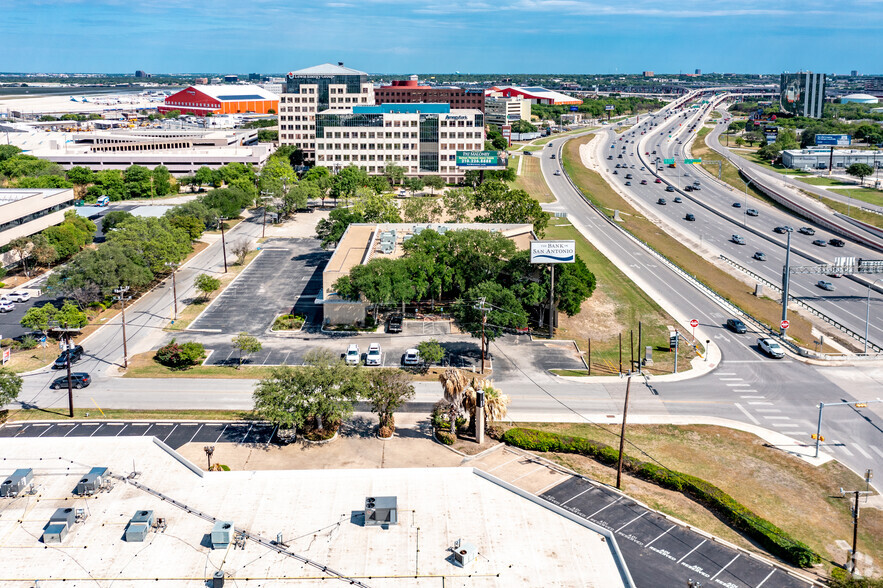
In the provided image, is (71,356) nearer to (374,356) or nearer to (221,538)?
(374,356)

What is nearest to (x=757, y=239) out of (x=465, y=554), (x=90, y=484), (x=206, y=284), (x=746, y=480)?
(x=746, y=480)

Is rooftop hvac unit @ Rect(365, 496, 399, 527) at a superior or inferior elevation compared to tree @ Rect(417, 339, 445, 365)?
inferior

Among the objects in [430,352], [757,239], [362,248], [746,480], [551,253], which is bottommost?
[746,480]

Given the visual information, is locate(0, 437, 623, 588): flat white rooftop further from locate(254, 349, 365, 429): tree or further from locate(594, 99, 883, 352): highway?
locate(594, 99, 883, 352): highway

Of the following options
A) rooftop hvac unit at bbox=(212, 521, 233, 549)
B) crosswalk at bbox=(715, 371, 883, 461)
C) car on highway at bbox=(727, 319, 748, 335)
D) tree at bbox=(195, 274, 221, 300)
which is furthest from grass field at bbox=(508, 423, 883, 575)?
tree at bbox=(195, 274, 221, 300)

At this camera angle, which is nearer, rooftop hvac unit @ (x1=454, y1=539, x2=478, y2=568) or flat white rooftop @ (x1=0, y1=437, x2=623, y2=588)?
flat white rooftop @ (x1=0, y1=437, x2=623, y2=588)

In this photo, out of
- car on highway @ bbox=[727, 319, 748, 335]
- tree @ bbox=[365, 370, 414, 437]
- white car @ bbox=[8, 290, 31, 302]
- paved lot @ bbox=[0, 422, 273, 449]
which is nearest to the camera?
paved lot @ bbox=[0, 422, 273, 449]

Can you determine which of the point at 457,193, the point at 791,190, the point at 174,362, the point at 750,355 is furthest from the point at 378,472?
the point at 791,190
